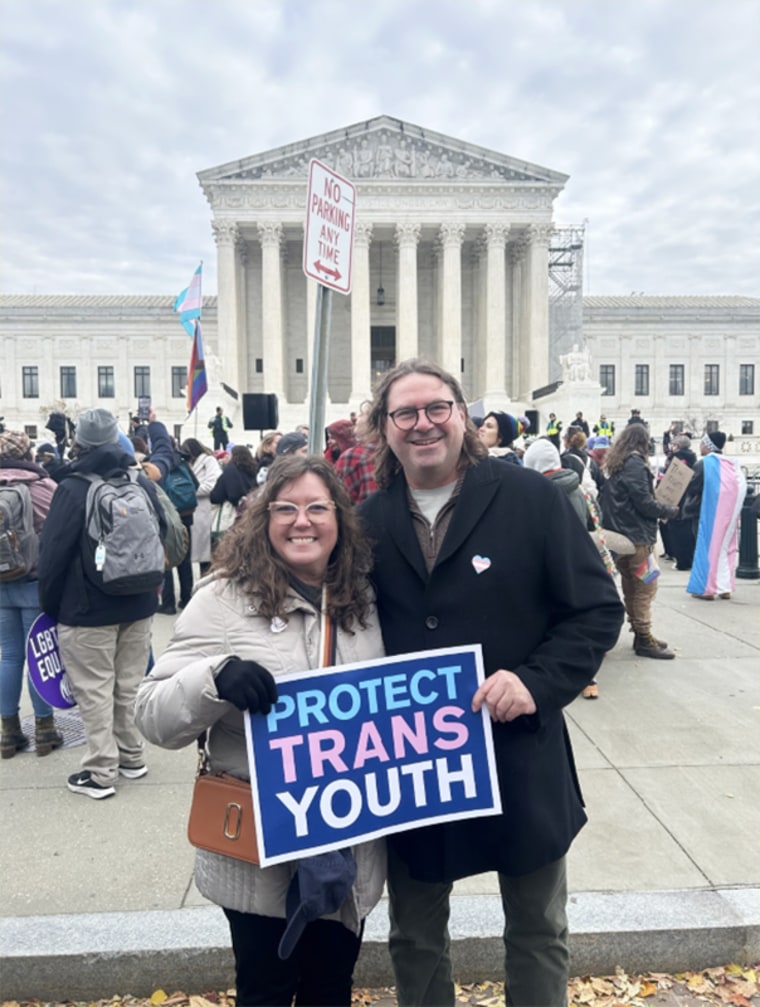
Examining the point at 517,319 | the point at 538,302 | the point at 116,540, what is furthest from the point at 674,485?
the point at 517,319

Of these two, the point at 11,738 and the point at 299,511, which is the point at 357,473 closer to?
the point at 299,511

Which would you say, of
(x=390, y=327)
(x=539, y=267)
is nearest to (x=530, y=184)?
(x=539, y=267)

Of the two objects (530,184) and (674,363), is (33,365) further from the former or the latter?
(674,363)

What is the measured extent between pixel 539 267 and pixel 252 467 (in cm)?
4238

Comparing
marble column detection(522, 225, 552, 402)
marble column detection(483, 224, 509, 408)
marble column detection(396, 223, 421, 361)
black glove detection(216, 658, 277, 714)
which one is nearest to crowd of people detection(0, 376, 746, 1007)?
black glove detection(216, 658, 277, 714)

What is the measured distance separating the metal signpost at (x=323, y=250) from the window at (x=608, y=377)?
5965 cm

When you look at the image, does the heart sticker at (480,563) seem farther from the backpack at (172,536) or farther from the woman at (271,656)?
the backpack at (172,536)

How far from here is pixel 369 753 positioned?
2254mm

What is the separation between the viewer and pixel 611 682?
6.53 metres

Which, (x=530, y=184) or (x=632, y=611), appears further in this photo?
(x=530, y=184)

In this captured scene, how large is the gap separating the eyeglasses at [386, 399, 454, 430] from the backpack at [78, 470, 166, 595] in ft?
8.17

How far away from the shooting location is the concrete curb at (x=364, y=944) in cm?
302

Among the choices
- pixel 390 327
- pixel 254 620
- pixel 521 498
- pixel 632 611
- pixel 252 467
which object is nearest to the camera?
pixel 254 620

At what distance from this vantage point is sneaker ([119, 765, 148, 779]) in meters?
4.71
